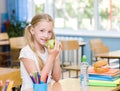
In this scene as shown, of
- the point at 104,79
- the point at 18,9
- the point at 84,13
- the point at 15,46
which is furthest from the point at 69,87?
the point at 18,9

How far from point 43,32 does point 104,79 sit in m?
0.58

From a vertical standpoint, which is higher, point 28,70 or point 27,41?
point 27,41

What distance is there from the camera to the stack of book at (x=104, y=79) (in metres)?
2.43

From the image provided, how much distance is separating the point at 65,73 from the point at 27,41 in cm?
519

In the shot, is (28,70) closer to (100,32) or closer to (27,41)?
(27,41)

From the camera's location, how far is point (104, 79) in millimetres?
2465

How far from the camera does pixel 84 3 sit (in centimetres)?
827

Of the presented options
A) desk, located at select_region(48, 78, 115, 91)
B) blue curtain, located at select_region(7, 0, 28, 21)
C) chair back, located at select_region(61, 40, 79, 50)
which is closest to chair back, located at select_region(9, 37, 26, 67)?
chair back, located at select_region(61, 40, 79, 50)

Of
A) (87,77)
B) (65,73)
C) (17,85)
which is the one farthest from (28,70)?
(65,73)

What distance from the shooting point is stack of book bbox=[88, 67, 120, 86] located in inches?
95.5

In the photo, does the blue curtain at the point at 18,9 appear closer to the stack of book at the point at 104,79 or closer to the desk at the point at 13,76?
the desk at the point at 13,76

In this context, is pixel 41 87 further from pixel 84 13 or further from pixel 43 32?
pixel 84 13

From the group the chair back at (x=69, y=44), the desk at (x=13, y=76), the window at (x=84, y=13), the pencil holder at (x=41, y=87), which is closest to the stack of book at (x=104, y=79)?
the desk at (x=13, y=76)

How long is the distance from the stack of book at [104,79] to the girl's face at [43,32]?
0.42 m
